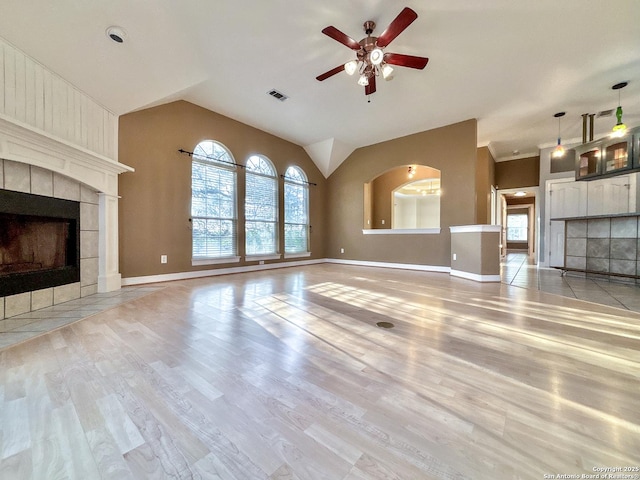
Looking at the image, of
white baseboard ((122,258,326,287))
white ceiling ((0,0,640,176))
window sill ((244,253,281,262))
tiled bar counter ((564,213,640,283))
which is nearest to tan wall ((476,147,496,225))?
white ceiling ((0,0,640,176))

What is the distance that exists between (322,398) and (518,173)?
29.6 ft

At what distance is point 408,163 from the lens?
590cm

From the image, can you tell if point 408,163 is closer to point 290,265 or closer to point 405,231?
point 405,231

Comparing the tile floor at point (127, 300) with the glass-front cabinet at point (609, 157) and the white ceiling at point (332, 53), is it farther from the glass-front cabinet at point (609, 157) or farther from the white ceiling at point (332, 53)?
the white ceiling at point (332, 53)

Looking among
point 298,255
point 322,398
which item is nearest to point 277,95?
point 298,255

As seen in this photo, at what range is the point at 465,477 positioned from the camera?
→ 804mm

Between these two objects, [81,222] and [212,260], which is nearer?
[81,222]

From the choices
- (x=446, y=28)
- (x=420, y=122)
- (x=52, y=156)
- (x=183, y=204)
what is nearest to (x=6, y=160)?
(x=52, y=156)

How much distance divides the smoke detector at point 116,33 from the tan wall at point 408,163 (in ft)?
17.4

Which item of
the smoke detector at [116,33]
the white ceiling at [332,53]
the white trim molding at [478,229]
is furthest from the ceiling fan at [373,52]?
the white trim molding at [478,229]

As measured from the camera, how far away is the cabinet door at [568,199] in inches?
222

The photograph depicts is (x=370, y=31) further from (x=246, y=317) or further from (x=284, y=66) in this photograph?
(x=246, y=317)

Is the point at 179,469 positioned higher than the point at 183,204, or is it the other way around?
the point at 183,204

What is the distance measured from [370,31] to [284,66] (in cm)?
129
